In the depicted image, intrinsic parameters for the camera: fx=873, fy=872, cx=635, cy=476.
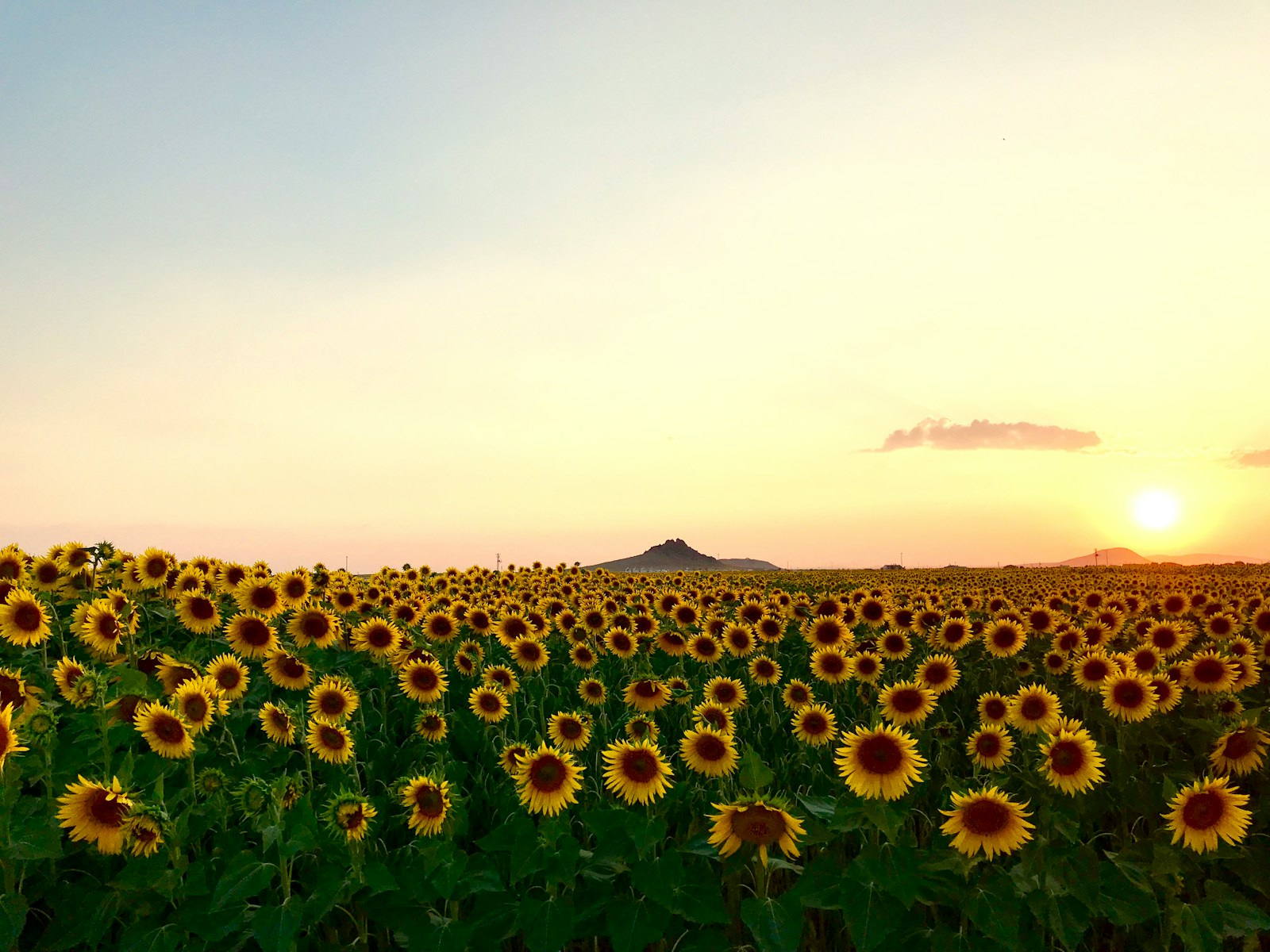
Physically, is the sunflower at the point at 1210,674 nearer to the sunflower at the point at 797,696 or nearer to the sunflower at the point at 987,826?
the sunflower at the point at 797,696

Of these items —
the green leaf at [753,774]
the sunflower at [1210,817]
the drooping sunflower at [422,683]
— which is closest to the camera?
the green leaf at [753,774]

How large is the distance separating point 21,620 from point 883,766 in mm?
7754

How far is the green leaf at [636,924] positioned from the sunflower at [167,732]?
123 inches

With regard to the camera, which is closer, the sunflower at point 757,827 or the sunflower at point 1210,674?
the sunflower at point 757,827

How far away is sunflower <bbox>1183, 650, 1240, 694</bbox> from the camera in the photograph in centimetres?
883

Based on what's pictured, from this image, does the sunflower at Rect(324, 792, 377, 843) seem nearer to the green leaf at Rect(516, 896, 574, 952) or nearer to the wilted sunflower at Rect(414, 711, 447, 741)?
the green leaf at Rect(516, 896, 574, 952)

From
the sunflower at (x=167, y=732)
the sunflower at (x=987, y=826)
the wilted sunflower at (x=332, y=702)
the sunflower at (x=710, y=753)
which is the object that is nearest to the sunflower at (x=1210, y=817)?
the sunflower at (x=987, y=826)

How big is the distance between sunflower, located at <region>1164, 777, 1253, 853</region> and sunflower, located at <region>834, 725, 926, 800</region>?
178 cm

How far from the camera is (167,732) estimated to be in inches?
235

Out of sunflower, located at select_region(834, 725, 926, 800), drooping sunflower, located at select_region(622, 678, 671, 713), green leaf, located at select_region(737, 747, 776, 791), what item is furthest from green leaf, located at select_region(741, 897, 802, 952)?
drooping sunflower, located at select_region(622, 678, 671, 713)

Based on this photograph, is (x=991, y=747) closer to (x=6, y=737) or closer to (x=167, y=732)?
(x=167, y=732)

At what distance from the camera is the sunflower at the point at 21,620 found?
806 cm

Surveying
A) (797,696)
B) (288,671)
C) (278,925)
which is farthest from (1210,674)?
(288,671)

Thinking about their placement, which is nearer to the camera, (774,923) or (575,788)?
(774,923)
